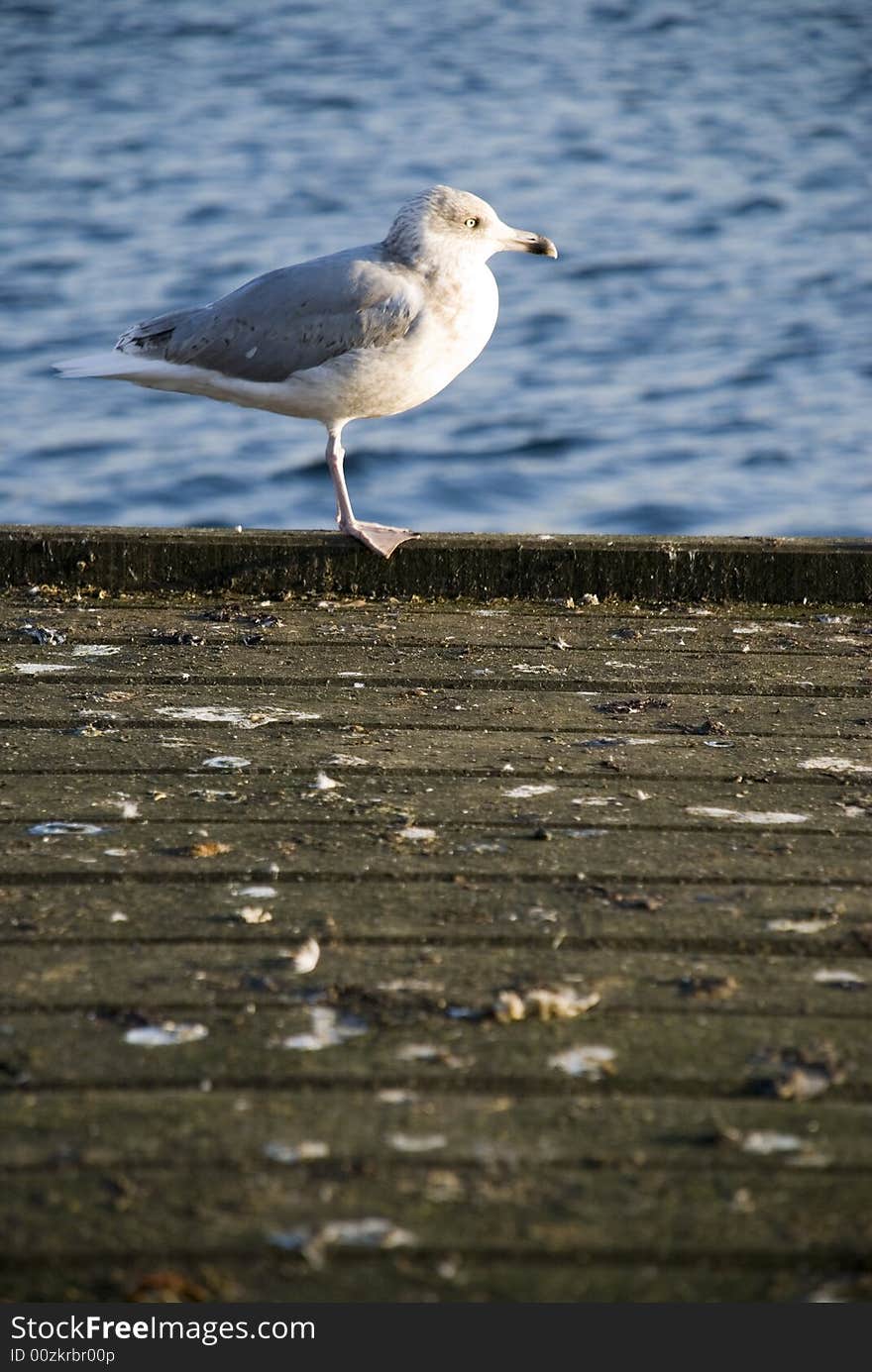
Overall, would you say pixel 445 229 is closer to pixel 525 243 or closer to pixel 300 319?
pixel 525 243

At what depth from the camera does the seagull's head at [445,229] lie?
203 inches

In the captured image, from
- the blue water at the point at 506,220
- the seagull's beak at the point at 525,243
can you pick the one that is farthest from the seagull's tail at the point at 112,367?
the blue water at the point at 506,220

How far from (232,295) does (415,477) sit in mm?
8170

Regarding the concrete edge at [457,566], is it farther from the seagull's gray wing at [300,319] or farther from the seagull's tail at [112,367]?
the seagull's tail at [112,367]

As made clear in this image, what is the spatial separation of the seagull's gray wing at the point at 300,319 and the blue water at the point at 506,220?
6.88 meters

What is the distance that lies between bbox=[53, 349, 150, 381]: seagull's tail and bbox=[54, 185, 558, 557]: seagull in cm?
13

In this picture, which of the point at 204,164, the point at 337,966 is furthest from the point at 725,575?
the point at 204,164

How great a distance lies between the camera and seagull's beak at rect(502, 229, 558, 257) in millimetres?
5332

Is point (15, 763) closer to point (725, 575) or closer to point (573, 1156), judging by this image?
point (573, 1156)

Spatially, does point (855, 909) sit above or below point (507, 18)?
below

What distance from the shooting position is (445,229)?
17.0 ft

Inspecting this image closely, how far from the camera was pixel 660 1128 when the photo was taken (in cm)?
197

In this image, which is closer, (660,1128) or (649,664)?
(660,1128)

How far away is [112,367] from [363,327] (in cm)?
94
